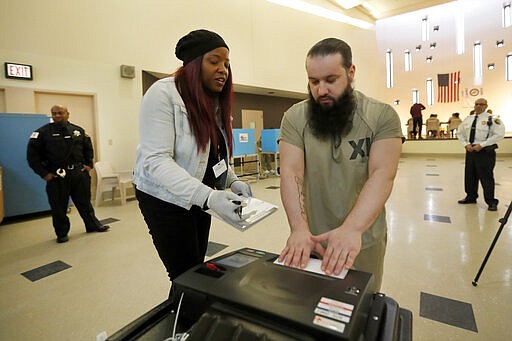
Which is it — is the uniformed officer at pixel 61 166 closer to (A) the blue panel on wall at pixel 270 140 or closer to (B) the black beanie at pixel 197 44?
(B) the black beanie at pixel 197 44

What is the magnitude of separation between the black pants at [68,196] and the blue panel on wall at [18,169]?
1.01 meters

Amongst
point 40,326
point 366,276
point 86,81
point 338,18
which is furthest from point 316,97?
point 338,18

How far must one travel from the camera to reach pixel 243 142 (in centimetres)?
616

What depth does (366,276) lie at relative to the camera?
0.55 meters

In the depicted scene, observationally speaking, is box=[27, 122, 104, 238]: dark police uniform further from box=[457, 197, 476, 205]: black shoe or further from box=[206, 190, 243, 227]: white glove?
box=[457, 197, 476, 205]: black shoe

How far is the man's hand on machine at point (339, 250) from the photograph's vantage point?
588 millimetres

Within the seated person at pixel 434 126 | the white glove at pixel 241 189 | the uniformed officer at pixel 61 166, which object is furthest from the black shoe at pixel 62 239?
the seated person at pixel 434 126

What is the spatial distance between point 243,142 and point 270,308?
5.79 meters

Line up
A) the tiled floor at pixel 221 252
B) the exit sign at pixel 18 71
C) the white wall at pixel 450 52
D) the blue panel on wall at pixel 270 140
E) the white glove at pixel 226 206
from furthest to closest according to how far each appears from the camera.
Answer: the white wall at pixel 450 52 < the blue panel on wall at pixel 270 140 < the exit sign at pixel 18 71 < the tiled floor at pixel 221 252 < the white glove at pixel 226 206

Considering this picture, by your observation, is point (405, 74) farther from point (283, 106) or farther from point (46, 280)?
point (46, 280)

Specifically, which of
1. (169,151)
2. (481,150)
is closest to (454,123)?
(481,150)

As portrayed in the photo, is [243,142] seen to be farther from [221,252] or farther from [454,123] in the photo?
[454,123]

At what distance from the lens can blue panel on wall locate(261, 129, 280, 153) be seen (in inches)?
255

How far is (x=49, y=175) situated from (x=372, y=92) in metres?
9.98
